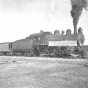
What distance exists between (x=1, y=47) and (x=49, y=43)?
14.9 meters

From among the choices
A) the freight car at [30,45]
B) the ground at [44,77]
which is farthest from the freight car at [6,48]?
the ground at [44,77]

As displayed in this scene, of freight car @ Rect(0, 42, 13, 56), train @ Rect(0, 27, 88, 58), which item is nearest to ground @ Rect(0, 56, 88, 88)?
train @ Rect(0, 27, 88, 58)

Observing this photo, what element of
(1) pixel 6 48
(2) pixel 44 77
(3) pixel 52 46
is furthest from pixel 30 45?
(2) pixel 44 77

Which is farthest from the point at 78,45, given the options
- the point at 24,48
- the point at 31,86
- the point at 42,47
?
the point at 31,86

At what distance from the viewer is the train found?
82.9ft

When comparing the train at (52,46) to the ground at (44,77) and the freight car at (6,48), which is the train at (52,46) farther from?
the ground at (44,77)

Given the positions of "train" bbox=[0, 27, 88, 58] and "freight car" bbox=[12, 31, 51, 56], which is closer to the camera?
"train" bbox=[0, 27, 88, 58]

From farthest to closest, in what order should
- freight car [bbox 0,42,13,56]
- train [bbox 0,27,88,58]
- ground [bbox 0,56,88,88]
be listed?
1. freight car [bbox 0,42,13,56]
2. train [bbox 0,27,88,58]
3. ground [bbox 0,56,88,88]

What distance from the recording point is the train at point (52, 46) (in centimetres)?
2526

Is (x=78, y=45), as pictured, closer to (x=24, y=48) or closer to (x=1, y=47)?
(x=24, y=48)

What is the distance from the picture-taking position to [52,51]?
26766 millimetres

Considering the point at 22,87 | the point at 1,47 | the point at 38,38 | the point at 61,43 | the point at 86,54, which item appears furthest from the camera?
the point at 1,47

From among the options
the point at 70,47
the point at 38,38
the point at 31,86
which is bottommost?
the point at 31,86

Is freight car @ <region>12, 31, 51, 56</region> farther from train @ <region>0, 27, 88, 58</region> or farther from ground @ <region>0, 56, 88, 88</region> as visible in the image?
ground @ <region>0, 56, 88, 88</region>
